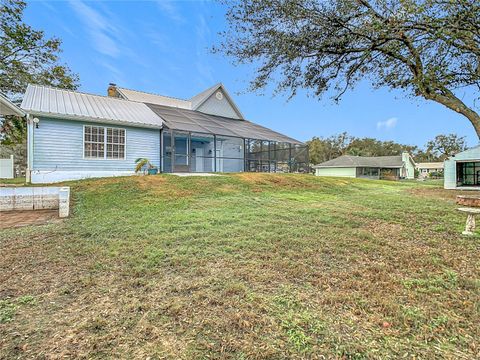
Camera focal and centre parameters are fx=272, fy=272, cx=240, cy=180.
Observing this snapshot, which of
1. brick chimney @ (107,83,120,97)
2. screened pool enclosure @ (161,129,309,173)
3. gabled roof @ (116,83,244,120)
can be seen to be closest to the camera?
screened pool enclosure @ (161,129,309,173)

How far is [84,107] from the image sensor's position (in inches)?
533

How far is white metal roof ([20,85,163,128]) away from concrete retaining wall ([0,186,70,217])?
5.49 metres

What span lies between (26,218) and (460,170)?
102 ft

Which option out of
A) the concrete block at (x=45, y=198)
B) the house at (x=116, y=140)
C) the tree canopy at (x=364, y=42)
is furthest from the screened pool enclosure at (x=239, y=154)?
the tree canopy at (x=364, y=42)

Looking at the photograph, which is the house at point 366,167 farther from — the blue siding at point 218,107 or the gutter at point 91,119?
the gutter at point 91,119

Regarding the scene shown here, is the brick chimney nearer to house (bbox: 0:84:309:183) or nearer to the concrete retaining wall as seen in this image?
house (bbox: 0:84:309:183)

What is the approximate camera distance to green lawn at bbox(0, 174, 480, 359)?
2.11m

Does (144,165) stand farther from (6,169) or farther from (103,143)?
(6,169)

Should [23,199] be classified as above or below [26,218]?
above

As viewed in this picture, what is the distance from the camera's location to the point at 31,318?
8.04 feet

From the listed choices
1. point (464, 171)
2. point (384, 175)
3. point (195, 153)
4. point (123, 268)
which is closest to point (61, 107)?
point (195, 153)

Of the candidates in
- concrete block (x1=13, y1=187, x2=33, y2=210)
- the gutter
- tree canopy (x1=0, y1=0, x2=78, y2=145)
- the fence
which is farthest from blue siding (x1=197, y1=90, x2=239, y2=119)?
concrete block (x1=13, y1=187, x2=33, y2=210)

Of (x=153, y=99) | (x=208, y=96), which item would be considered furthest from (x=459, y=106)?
(x=153, y=99)

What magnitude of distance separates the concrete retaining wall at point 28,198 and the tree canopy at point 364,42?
591 centimetres
